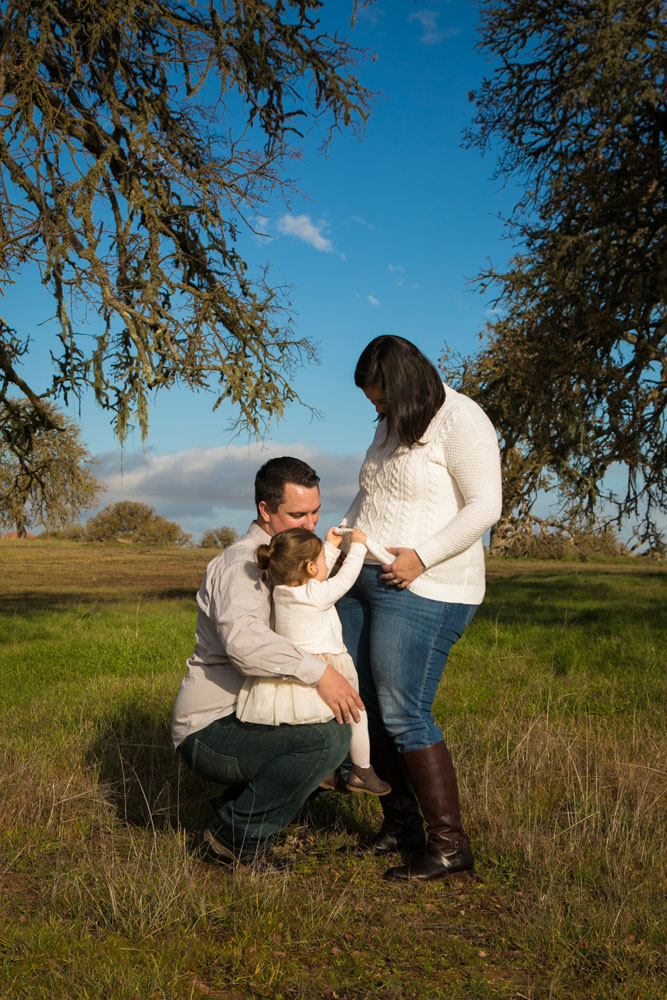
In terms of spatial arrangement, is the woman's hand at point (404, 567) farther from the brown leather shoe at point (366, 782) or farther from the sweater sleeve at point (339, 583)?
the brown leather shoe at point (366, 782)

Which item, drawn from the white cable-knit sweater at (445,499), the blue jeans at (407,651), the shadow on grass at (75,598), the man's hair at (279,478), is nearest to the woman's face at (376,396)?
the white cable-knit sweater at (445,499)

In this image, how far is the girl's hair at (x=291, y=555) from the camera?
349 centimetres

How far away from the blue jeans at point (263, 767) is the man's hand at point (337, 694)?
4.4 inches

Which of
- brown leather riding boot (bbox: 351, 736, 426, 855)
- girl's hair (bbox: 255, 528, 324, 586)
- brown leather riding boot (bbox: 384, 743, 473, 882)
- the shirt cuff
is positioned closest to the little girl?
girl's hair (bbox: 255, 528, 324, 586)

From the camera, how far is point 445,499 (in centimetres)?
365

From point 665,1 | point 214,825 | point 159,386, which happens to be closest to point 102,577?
point 159,386

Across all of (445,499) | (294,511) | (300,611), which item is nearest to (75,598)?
(294,511)

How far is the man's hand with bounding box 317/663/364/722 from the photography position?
351 cm

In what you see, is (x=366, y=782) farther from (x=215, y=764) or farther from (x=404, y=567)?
(x=404, y=567)

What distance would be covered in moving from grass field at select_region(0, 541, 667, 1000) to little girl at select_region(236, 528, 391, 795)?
2.27ft

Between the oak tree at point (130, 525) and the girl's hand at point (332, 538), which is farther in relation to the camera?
the oak tree at point (130, 525)

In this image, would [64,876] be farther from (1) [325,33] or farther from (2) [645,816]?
(1) [325,33]

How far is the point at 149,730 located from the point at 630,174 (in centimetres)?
908

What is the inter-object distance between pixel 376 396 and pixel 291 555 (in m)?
0.80
